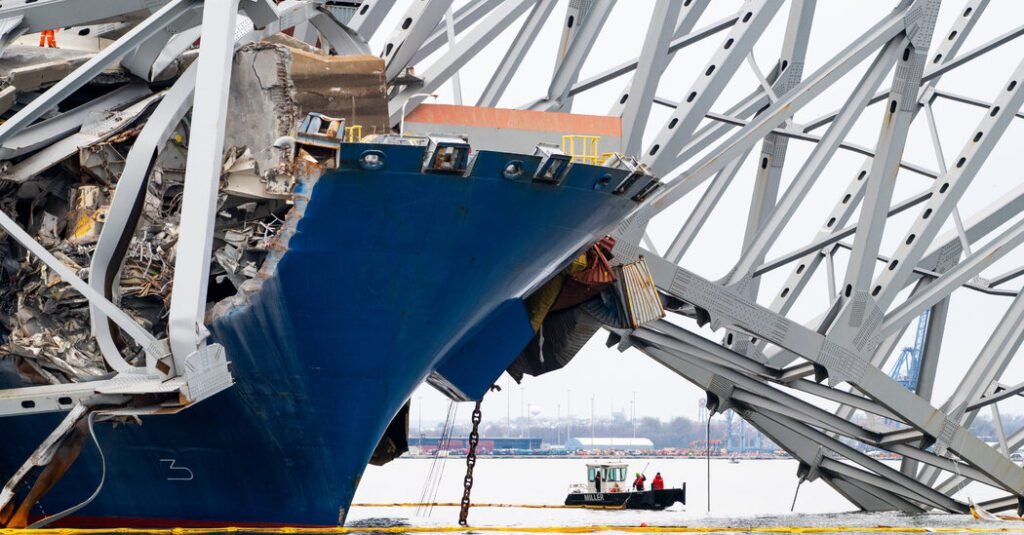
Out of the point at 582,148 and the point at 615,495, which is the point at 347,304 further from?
the point at 615,495

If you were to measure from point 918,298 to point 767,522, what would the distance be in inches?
264

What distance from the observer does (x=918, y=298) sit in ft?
93.0

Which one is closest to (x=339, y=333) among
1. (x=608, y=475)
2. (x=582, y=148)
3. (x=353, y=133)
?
(x=353, y=133)

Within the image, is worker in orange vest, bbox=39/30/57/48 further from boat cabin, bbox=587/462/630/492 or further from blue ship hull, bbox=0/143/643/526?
boat cabin, bbox=587/462/630/492

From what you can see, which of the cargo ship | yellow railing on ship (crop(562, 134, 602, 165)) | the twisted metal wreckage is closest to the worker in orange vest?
the twisted metal wreckage

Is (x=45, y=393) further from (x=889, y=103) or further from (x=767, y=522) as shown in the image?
(x=767, y=522)

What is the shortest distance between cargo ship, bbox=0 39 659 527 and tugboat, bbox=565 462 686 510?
2213 centimetres

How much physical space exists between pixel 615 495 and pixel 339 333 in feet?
83.8

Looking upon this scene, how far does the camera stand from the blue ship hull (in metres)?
19.4

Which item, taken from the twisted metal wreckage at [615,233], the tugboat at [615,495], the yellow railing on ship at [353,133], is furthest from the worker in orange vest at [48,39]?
the tugboat at [615,495]

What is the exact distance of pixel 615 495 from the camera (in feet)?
144

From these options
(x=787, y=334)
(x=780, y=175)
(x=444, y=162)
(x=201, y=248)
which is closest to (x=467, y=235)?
(x=444, y=162)

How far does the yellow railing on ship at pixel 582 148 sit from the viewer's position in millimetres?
20516

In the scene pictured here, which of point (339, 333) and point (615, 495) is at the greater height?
point (339, 333)
